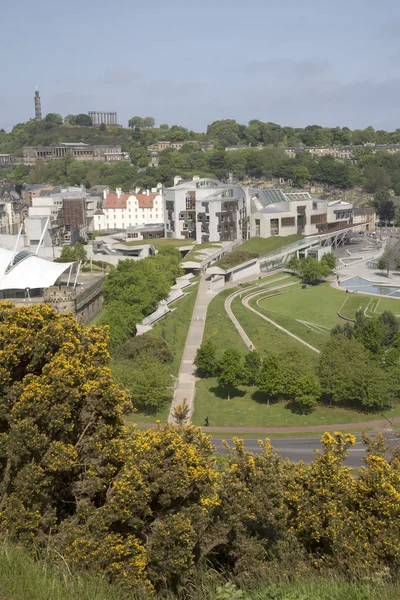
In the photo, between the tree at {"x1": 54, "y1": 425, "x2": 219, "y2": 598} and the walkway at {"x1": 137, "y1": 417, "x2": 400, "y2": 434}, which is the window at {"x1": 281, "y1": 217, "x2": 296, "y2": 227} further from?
the tree at {"x1": 54, "y1": 425, "x2": 219, "y2": 598}

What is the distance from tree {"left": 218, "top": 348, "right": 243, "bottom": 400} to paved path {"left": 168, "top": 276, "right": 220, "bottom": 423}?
2.19 meters

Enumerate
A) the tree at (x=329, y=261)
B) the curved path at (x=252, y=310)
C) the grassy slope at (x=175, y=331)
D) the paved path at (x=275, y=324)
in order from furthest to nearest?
the tree at (x=329, y=261)
the curved path at (x=252, y=310)
the paved path at (x=275, y=324)
the grassy slope at (x=175, y=331)

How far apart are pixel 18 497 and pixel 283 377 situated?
83.2ft

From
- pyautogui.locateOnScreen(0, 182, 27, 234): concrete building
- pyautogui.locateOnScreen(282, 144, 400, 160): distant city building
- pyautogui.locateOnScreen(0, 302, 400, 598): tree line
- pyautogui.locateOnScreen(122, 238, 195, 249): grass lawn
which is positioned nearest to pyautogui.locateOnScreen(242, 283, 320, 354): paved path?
pyautogui.locateOnScreen(122, 238, 195, 249): grass lawn

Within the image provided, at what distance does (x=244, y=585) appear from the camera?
16391 mm

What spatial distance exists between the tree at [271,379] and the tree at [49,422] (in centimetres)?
2092

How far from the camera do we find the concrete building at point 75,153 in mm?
186000

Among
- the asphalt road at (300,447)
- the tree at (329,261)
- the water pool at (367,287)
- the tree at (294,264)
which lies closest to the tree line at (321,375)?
the asphalt road at (300,447)

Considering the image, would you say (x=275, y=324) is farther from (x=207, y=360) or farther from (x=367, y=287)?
(x=367, y=287)

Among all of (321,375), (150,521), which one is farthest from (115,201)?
(150,521)

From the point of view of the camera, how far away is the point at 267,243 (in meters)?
93.1

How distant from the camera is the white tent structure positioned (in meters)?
57.8

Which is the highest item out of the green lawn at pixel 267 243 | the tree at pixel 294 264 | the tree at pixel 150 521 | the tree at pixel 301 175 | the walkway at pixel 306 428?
the tree at pixel 301 175

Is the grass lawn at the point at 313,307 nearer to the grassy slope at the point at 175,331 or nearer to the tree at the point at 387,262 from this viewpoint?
the grassy slope at the point at 175,331
